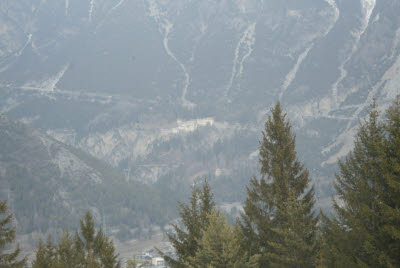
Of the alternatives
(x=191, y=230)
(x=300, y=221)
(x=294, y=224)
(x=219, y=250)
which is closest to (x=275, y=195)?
(x=300, y=221)

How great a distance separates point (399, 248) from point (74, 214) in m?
147

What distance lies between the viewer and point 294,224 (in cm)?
2162

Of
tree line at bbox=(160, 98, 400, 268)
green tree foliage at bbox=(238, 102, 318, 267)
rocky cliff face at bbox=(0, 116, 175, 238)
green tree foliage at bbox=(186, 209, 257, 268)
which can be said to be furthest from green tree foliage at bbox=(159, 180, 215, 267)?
rocky cliff face at bbox=(0, 116, 175, 238)

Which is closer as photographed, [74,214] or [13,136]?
[74,214]

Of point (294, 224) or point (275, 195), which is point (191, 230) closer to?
point (275, 195)

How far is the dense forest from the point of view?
53.0ft

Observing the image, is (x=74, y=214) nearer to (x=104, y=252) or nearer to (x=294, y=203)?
(x=104, y=252)

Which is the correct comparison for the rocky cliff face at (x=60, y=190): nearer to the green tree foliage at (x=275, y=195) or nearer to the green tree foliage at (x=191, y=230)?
the green tree foliage at (x=191, y=230)

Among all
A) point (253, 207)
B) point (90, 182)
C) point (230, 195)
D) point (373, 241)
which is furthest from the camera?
point (230, 195)

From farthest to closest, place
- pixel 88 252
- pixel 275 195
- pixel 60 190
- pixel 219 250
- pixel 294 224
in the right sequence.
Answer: pixel 60 190 → pixel 88 252 → pixel 275 195 → pixel 294 224 → pixel 219 250

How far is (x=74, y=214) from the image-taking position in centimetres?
15125

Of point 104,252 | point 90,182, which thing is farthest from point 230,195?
point 104,252

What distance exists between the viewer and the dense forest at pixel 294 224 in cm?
1616

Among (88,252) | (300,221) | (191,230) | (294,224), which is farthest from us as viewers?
(88,252)
